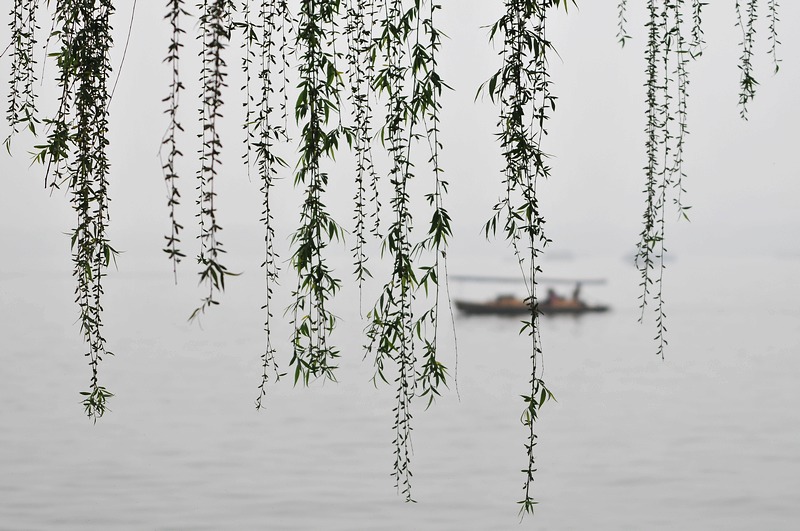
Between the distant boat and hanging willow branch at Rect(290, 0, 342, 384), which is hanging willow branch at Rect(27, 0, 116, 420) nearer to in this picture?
hanging willow branch at Rect(290, 0, 342, 384)

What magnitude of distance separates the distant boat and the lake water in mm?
2448

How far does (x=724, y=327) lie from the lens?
2194cm

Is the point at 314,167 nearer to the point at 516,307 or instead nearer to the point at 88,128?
the point at 88,128

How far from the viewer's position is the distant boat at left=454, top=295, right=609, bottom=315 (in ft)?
71.7

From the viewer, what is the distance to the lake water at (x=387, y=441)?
695 centimetres

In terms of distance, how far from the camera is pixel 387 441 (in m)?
9.76

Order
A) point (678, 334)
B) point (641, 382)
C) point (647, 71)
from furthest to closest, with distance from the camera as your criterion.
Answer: point (678, 334)
point (641, 382)
point (647, 71)

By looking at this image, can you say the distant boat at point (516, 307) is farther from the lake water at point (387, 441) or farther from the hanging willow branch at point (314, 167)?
the hanging willow branch at point (314, 167)

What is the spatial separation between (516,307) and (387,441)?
12471 millimetres

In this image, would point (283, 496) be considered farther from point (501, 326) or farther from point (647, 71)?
point (501, 326)

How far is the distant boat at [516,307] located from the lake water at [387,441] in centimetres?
245

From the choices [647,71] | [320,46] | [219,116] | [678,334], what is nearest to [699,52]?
[647,71]

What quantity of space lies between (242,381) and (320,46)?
12.2m

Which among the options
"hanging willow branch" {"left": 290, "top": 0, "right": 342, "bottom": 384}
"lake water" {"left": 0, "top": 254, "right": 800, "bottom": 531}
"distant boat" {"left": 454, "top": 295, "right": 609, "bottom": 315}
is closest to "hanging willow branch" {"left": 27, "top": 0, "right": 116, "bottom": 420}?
"hanging willow branch" {"left": 290, "top": 0, "right": 342, "bottom": 384}
